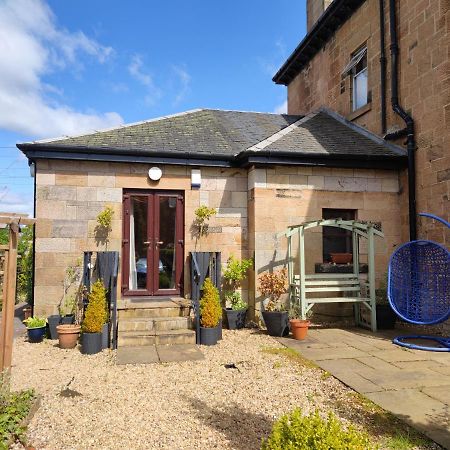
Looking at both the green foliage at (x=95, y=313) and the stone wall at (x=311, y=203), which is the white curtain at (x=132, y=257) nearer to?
the green foliage at (x=95, y=313)

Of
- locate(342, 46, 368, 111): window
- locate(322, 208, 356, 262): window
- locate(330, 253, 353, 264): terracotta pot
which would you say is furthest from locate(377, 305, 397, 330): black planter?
locate(342, 46, 368, 111): window

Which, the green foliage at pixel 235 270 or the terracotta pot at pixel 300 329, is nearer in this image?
the terracotta pot at pixel 300 329

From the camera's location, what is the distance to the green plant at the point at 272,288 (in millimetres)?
7270

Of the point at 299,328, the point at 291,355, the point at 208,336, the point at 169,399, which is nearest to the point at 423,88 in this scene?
the point at 299,328

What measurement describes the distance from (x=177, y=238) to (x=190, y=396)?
4.38m

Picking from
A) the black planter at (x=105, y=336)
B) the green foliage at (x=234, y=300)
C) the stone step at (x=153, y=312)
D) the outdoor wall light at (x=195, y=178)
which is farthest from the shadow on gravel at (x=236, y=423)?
the outdoor wall light at (x=195, y=178)

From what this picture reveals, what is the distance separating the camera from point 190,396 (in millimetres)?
4102

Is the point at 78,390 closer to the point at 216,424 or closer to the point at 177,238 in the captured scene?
the point at 216,424

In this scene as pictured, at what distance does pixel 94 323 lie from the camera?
5918 millimetres

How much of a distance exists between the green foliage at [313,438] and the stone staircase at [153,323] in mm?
4395

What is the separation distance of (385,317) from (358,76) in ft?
20.9

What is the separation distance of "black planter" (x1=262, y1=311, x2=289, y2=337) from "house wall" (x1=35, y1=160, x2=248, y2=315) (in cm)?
126

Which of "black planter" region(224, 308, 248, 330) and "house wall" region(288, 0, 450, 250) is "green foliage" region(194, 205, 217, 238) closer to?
"black planter" region(224, 308, 248, 330)

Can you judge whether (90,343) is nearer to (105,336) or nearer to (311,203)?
(105,336)
